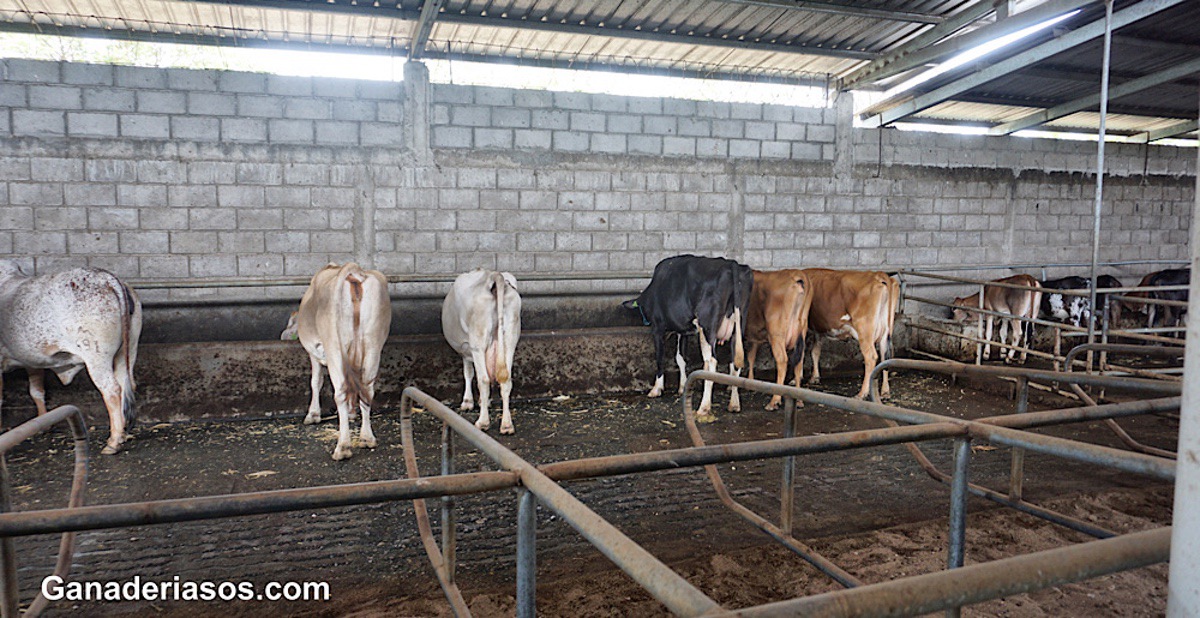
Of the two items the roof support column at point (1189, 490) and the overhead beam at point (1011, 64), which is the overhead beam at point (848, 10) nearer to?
the overhead beam at point (1011, 64)

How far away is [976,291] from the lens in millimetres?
10156

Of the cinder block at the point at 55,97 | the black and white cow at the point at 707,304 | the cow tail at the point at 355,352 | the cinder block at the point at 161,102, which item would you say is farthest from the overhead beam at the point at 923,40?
the cinder block at the point at 55,97

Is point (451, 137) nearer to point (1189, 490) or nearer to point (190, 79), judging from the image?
point (190, 79)

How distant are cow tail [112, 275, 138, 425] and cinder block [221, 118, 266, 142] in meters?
2.26

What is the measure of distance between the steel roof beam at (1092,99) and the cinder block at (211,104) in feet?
32.9

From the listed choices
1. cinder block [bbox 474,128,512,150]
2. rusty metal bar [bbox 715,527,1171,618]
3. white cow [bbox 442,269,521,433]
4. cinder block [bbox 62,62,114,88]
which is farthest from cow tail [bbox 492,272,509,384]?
rusty metal bar [bbox 715,527,1171,618]

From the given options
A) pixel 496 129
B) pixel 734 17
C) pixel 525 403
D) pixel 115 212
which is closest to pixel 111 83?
pixel 115 212

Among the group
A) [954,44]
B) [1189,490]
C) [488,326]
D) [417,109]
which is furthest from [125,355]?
[954,44]

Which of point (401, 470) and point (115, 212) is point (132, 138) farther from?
point (401, 470)

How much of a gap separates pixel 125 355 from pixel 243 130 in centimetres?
280

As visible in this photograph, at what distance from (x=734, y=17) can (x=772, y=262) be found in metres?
3.10

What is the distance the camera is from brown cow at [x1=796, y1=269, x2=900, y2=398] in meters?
7.02

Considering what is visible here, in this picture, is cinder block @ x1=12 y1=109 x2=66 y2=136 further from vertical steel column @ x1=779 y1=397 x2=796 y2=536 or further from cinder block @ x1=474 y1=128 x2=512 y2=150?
vertical steel column @ x1=779 y1=397 x2=796 y2=536

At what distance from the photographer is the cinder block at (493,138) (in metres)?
8.00
